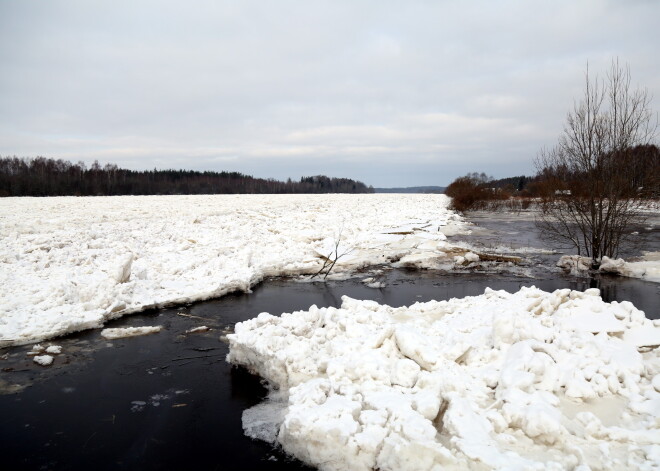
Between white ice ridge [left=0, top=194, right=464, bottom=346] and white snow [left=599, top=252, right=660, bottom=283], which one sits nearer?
white ice ridge [left=0, top=194, right=464, bottom=346]

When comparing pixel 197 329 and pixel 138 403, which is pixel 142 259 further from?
pixel 138 403

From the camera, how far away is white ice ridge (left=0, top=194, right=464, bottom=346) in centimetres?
731

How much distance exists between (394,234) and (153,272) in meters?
9.91

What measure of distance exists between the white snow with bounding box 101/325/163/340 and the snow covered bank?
1078 centimetres

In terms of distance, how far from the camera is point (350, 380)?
14.1 feet

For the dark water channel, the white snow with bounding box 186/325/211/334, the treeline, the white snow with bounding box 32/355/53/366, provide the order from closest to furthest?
the dark water channel → the white snow with bounding box 32/355/53/366 → the white snow with bounding box 186/325/211/334 → the treeline

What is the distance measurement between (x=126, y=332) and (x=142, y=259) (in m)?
4.04

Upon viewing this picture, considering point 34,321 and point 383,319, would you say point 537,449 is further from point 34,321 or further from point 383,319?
point 34,321

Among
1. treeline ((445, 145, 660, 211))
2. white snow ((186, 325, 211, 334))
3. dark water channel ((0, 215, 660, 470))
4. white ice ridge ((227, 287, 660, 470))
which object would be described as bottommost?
dark water channel ((0, 215, 660, 470))

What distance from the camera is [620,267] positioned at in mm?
11102

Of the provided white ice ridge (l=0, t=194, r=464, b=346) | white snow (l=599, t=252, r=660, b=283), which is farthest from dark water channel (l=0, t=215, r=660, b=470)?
white snow (l=599, t=252, r=660, b=283)

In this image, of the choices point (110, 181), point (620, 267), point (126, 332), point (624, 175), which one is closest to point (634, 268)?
point (620, 267)

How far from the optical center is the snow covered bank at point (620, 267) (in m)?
10.6

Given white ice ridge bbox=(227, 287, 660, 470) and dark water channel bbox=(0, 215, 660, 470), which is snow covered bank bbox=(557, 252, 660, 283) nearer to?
dark water channel bbox=(0, 215, 660, 470)
